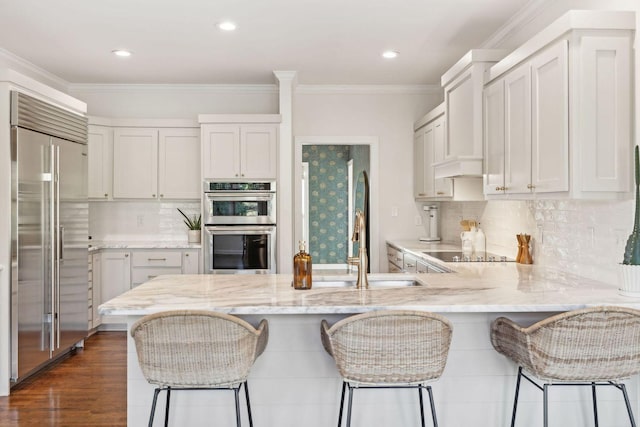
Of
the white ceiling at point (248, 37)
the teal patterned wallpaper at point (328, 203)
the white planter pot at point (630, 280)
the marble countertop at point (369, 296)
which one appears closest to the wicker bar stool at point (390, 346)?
the marble countertop at point (369, 296)

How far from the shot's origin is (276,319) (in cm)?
251

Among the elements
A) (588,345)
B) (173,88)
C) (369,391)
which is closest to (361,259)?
(369,391)

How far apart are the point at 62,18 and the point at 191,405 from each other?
288cm

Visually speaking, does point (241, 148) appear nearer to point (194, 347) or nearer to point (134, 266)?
point (134, 266)

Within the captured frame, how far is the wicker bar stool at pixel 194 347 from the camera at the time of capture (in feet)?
6.74

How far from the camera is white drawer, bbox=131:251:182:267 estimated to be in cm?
528

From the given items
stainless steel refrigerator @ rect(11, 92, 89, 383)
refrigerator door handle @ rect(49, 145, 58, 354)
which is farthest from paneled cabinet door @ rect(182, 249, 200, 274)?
refrigerator door handle @ rect(49, 145, 58, 354)

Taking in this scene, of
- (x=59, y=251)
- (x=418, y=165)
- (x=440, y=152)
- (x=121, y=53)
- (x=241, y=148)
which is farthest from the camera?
(x=418, y=165)

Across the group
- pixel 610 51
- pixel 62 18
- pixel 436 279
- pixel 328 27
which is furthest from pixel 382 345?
pixel 62 18

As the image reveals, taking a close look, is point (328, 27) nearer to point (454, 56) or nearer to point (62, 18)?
point (454, 56)

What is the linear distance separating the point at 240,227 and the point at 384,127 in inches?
78.1

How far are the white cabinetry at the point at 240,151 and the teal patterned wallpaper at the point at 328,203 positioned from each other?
3.26 m

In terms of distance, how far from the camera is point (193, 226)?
5598 millimetres

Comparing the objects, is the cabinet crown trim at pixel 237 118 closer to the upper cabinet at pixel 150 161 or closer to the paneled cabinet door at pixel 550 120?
the upper cabinet at pixel 150 161
